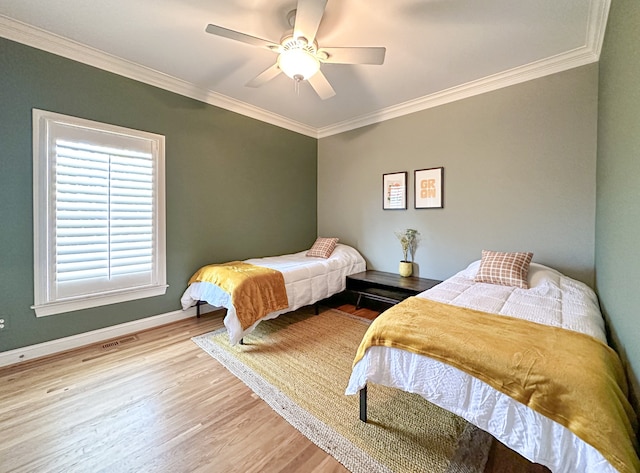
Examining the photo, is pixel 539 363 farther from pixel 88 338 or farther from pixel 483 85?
pixel 88 338

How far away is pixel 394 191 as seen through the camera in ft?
12.1

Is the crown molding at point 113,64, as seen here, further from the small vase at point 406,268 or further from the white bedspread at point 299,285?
the small vase at point 406,268

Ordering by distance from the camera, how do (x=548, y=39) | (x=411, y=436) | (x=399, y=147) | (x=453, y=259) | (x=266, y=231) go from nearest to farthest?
(x=411, y=436), (x=548, y=39), (x=453, y=259), (x=399, y=147), (x=266, y=231)

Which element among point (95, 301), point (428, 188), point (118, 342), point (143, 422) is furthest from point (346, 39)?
point (118, 342)

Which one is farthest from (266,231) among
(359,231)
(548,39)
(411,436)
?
(548,39)

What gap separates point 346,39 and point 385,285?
2.52m

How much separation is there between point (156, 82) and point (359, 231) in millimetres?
3114

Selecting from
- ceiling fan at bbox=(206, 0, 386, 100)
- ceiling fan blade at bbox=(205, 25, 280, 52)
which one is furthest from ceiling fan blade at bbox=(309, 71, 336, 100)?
ceiling fan blade at bbox=(205, 25, 280, 52)

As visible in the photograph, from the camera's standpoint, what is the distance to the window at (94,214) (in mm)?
2238

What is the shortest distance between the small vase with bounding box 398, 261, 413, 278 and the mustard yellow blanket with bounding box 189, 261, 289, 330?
1627mm

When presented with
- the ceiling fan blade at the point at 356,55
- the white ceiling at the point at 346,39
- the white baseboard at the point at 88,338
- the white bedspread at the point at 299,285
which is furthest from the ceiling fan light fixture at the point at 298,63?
the white baseboard at the point at 88,338

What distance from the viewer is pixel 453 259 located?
3.21 meters

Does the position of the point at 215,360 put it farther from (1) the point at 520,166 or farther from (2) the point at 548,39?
(2) the point at 548,39

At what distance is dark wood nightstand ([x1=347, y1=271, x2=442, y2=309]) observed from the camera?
3.06 meters
